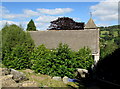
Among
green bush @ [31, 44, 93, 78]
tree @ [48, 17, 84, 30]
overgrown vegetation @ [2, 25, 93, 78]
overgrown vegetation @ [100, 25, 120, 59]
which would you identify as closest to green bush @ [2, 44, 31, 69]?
overgrown vegetation @ [2, 25, 93, 78]

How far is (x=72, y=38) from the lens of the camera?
19203mm

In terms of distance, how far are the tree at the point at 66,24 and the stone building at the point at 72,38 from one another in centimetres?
2015

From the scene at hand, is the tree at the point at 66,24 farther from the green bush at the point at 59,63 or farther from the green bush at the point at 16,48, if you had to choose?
the green bush at the point at 59,63

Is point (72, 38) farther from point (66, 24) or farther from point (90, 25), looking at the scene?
point (66, 24)

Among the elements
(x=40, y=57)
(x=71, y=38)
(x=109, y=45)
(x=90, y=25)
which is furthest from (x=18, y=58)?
(x=109, y=45)

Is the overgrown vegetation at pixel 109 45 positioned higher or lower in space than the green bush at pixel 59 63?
higher

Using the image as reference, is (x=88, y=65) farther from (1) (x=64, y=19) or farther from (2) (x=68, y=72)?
(1) (x=64, y=19)

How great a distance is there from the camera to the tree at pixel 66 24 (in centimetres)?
4150

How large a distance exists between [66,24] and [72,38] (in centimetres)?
2288

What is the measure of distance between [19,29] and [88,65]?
→ 8.93 m

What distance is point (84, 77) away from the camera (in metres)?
11.9

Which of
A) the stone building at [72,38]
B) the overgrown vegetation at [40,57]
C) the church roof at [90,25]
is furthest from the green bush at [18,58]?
the church roof at [90,25]

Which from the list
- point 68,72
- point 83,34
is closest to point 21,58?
point 68,72

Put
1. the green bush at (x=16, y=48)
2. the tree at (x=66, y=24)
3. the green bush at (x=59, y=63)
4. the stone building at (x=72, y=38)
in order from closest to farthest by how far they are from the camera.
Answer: the green bush at (x=59, y=63) < the green bush at (x=16, y=48) < the stone building at (x=72, y=38) < the tree at (x=66, y=24)
